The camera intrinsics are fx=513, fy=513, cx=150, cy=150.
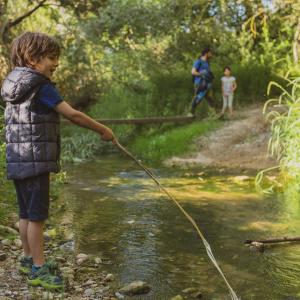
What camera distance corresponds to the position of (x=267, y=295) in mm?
3062

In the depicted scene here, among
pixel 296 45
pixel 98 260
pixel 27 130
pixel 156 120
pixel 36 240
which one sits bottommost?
pixel 98 260

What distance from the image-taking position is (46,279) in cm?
293

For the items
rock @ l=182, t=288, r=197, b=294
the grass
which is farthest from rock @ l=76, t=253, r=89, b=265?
the grass

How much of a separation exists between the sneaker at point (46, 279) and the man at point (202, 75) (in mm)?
8757

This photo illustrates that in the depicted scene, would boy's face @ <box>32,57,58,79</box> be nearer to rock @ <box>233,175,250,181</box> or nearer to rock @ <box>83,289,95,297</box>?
rock @ <box>83,289,95,297</box>

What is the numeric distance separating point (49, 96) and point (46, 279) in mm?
1039

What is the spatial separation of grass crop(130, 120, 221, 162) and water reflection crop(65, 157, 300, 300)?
10.1ft

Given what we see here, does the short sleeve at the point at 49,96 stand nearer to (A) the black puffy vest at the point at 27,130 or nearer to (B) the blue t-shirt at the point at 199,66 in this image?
(A) the black puffy vest at the point at 27,130

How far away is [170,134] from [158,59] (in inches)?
161

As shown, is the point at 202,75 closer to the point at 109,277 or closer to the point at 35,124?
the point at 109,277

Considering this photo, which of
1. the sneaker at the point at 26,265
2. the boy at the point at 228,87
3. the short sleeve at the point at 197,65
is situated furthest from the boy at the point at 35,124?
the boy at the point at 228,87

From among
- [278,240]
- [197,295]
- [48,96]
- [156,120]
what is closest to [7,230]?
[48,96]

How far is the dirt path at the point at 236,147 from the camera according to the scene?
9.12 m

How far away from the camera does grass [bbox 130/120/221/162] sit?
10539 millimetres
